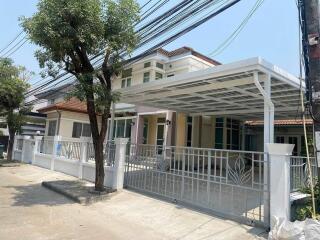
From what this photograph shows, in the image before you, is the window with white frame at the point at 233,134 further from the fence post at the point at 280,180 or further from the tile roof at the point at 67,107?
the fence post at the point at 280,180

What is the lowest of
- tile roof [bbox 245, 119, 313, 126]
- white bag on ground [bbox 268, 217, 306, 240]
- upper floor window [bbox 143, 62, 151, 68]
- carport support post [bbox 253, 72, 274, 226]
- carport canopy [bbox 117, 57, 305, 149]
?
white bag on ground [bbox 268, 217, 306, 240]

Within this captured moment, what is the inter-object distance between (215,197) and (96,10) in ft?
19.6

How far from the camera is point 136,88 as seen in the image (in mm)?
10203

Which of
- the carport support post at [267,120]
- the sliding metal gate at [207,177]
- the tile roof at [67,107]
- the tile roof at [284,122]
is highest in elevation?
the tile roof at [67,107]

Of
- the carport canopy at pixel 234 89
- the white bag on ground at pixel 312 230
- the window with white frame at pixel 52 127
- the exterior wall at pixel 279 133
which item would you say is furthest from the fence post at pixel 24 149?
the white bag on ground at pixel 312 230

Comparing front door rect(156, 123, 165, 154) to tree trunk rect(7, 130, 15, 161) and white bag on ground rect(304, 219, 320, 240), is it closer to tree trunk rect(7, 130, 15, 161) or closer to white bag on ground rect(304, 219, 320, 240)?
tree trunk rect(7, 130, 15, 161)

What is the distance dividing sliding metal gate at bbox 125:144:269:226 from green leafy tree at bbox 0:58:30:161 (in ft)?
31.7

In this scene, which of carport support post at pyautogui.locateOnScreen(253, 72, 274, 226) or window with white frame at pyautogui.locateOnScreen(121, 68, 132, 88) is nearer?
carport support post at pyautogui.locateOnScreen(253, 72, 274, 226)

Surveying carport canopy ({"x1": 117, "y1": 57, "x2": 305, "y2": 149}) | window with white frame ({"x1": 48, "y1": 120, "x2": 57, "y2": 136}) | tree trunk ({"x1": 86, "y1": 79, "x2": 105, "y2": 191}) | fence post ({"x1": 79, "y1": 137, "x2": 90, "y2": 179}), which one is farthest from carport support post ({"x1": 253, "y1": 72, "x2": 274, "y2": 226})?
window with white frame ({"x1": 48, "y1": 120, "x2": 57, "y2": 136})

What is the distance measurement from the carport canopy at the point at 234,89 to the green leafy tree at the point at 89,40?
161 cm

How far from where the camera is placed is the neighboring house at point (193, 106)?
26.5ft

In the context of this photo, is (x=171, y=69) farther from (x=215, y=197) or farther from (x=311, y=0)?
(x=311, y=0)

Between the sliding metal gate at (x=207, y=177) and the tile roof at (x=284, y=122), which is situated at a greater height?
the tile roof at (x=284, y=122)

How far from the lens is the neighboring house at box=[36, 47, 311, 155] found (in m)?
8.09
